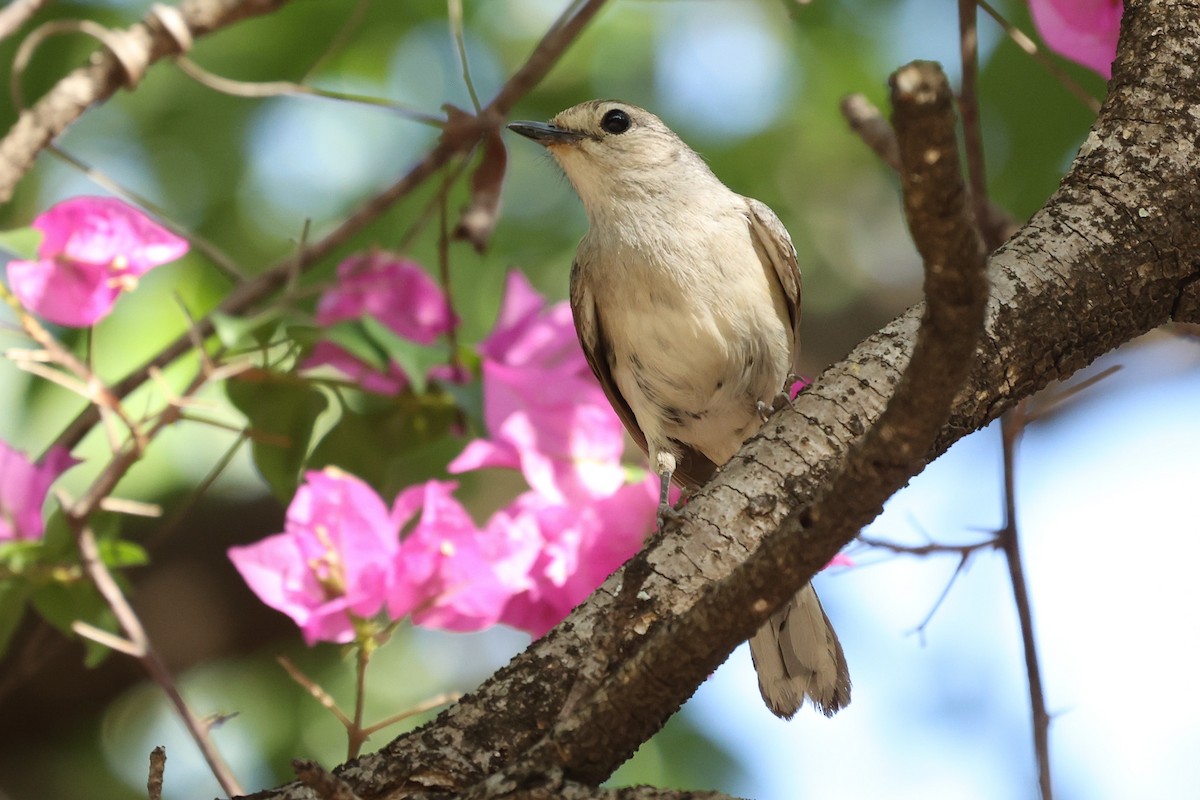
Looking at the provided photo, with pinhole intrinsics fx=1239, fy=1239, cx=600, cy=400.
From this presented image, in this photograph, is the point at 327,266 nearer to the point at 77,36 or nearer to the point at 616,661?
the point at 77,36

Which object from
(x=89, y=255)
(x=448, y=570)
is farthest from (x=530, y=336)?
(x=89, y=255)

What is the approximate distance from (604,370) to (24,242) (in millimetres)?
1596

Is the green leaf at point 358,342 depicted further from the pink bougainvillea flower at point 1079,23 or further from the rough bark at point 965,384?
the pink bougainvillea flower at point 1079,23

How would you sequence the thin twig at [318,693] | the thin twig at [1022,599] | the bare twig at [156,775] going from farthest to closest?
the thin twig at [1022,599]
the thin twig at [318,693]
the bare twig at [156,775]

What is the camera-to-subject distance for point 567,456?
2.97 m

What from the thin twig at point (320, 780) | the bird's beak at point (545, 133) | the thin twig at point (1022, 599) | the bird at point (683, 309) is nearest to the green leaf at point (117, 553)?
the bird at point (683, 309)

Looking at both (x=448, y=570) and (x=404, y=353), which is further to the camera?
(x=404, y=353)

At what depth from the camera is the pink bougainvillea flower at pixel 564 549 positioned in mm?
2822

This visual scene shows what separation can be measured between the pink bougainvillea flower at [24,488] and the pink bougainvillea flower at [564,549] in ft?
3.36

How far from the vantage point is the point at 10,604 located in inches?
112

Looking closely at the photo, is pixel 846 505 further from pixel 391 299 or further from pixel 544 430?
pixel 391 299

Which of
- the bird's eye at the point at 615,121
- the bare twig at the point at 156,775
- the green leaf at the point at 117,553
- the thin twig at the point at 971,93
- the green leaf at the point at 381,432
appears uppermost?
the bird's eye at the point at 615,121

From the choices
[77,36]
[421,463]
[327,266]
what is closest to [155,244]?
[421,463]

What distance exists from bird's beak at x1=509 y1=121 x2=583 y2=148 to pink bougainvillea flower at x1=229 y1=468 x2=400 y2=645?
4.77 ft
